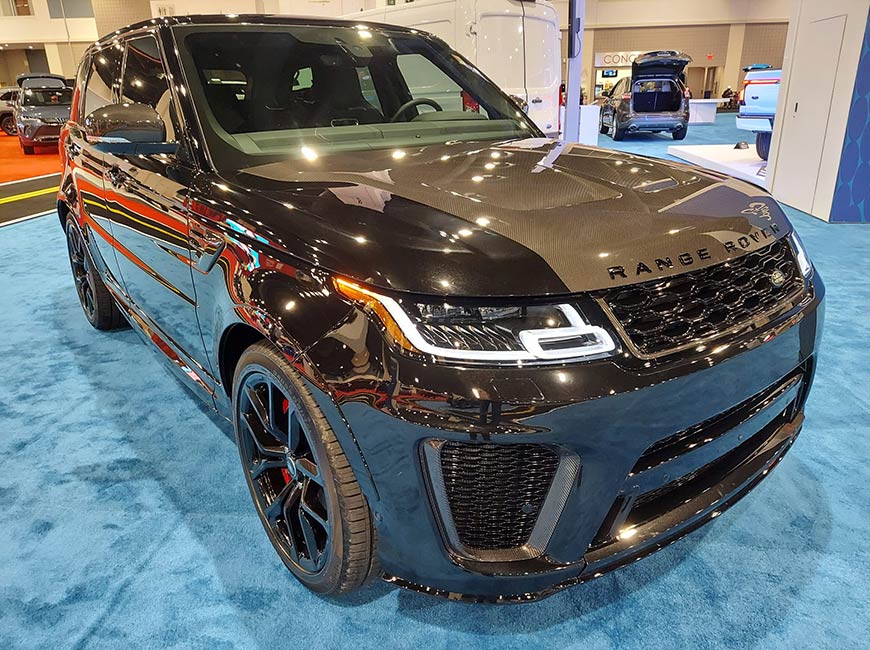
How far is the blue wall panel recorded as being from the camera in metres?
4.94

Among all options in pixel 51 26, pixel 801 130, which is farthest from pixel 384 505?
pixel 51 26

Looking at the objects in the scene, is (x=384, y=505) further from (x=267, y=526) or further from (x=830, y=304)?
(x=830, y=304)

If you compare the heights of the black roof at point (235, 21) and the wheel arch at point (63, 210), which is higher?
the black roof at point (235, 21)

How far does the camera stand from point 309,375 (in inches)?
48.6

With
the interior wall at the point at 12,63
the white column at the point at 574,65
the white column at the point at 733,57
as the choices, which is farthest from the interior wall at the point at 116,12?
the white column at the point at 733,57

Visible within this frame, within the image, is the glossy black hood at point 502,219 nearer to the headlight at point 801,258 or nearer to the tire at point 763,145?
the headlight at point 801,258

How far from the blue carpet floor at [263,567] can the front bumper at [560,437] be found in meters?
0.30

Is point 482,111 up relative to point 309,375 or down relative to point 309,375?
up

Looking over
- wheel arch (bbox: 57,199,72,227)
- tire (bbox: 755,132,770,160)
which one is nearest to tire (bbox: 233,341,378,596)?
wheel arch (bbox: 57,199,72,227)

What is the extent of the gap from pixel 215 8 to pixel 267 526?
1184 centimetres

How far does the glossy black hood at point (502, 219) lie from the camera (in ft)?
3.71

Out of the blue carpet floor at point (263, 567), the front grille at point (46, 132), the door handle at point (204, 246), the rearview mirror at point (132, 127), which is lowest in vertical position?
the blue carpet floor at point (263, 567)

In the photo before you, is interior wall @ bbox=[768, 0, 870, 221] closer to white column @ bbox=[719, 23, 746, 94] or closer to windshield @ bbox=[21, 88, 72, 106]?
windshield @ bbox=[21, 88, 72, 106]

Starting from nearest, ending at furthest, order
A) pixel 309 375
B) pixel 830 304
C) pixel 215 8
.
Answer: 1. pixel 309 375
2. pixel 830 304
3. pixel 215 8
